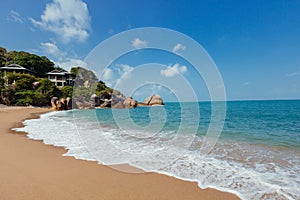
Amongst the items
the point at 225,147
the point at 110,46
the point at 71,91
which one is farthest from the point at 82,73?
the point at 225,147

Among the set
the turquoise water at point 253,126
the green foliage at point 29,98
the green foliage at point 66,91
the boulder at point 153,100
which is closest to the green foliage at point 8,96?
the green foliage at point 29,98

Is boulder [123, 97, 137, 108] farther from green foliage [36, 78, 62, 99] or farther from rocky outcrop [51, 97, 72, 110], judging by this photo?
green foliage [36, 78, 62, 99]

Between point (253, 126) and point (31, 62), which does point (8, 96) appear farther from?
point (253, 126)

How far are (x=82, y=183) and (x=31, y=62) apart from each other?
53.9 m

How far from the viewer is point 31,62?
42.9 metres

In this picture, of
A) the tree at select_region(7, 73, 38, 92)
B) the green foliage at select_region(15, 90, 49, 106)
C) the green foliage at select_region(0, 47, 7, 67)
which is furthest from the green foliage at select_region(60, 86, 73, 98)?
the green foliage at select_region(0, 47, 7, 67)

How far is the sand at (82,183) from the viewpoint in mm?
2703

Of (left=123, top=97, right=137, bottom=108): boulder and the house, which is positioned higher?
the house

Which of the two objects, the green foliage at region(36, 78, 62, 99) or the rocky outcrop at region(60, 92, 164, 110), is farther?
the green foliage at region(36, 78, 62, 99)

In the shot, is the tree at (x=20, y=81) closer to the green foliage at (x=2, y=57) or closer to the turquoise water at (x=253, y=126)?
the green foliage at (x=2, y=57)

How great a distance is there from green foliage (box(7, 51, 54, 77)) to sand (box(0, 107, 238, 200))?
51.4 m

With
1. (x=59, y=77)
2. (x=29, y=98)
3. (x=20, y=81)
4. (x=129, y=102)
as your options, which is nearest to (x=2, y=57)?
(x=59, y=77)

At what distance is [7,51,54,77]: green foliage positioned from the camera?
4231cm

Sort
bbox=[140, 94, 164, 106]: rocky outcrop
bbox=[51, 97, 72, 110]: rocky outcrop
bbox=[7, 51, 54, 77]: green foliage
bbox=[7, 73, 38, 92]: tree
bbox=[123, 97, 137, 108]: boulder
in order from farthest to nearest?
bbox=[140, 94, 164, 106]: rocky outcrop
bbox=[123, 97, 137, 108]: boulder
bbox=[7, 51, 54, 77]: green foliage
bbox=[7, 73, 38, 92]: tree
bbox=[51, 97, 72, 110]: rocky outcrop
